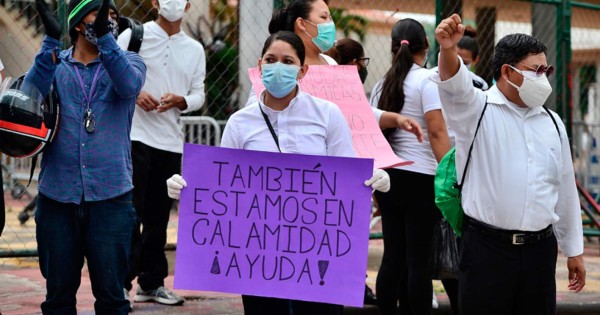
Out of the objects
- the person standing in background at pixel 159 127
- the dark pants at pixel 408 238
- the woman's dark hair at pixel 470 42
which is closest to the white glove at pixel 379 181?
the dark pants at pixel 408 238

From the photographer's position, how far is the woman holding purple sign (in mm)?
4707

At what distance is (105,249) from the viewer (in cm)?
509

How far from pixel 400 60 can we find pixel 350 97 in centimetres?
52

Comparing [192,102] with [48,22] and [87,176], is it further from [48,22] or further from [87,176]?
[48,22]

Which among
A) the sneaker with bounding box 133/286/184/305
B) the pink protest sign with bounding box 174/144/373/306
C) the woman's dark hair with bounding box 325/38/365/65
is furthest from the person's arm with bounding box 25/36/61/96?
the woman's dark hair with bounding box 325/38/365/65

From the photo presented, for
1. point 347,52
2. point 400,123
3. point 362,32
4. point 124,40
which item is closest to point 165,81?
point 124,40

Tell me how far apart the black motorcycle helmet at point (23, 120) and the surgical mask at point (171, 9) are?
210cm

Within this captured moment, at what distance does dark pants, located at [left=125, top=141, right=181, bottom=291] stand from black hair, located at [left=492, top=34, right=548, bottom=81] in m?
2.74

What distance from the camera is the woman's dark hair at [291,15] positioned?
6.35 m

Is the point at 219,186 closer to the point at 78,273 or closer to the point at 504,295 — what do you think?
the point at 78,273

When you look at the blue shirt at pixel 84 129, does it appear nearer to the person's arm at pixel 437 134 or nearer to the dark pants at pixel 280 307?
the dark pants at pixel 280 307

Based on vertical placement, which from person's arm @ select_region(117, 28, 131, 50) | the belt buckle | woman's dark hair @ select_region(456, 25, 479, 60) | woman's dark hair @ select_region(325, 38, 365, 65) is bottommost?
the belt buckle

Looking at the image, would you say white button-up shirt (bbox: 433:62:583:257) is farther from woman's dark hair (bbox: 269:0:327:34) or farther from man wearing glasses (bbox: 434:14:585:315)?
woman's dark hair (bbox: 269:0:327:34)

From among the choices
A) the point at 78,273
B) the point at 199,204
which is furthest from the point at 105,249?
the point at 199,204
